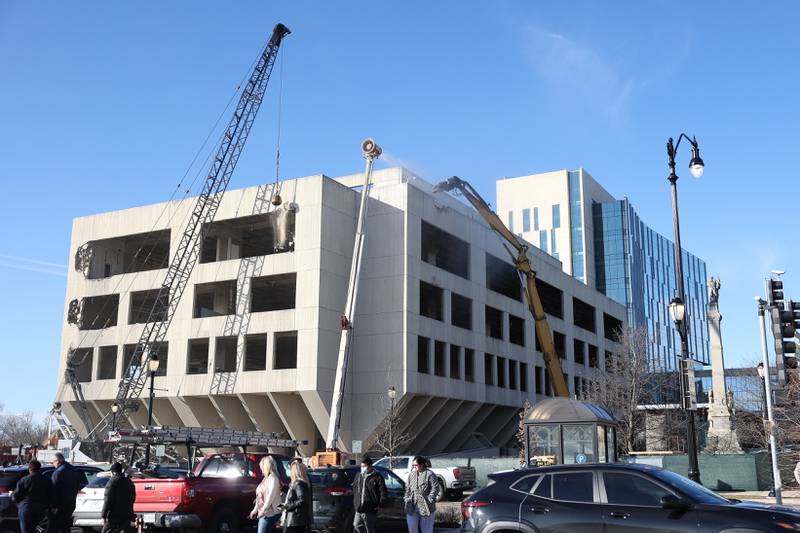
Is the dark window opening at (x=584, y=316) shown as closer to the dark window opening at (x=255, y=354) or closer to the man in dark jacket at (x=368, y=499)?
the dark window opening at (x=255, y=354)

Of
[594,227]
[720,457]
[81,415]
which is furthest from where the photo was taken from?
[594,227]

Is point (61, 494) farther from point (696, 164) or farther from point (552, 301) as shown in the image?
point (552, 301)

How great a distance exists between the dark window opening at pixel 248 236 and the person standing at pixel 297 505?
38912 millimetres

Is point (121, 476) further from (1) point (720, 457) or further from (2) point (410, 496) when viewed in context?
(1) point (720, 457)

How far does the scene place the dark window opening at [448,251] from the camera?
58375 millimetres

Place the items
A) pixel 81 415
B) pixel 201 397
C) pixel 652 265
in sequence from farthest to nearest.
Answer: pixel 652 265 < pixel 81 415 < pixel 201 397

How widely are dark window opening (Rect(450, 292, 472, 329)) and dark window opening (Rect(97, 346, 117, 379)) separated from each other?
24504 mm

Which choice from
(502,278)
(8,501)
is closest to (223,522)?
(8,501)

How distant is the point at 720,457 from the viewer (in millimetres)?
34719

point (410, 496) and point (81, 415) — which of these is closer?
point (410, 496)

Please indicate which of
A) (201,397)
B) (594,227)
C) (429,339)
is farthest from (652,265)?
(201,397)

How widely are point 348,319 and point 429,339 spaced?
31.9ft

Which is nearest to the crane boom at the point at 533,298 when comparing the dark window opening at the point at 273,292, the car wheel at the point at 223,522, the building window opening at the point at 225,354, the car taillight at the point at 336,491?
the dark window opening at the point at 273,292

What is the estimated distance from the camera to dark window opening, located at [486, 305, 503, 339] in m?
62.8
